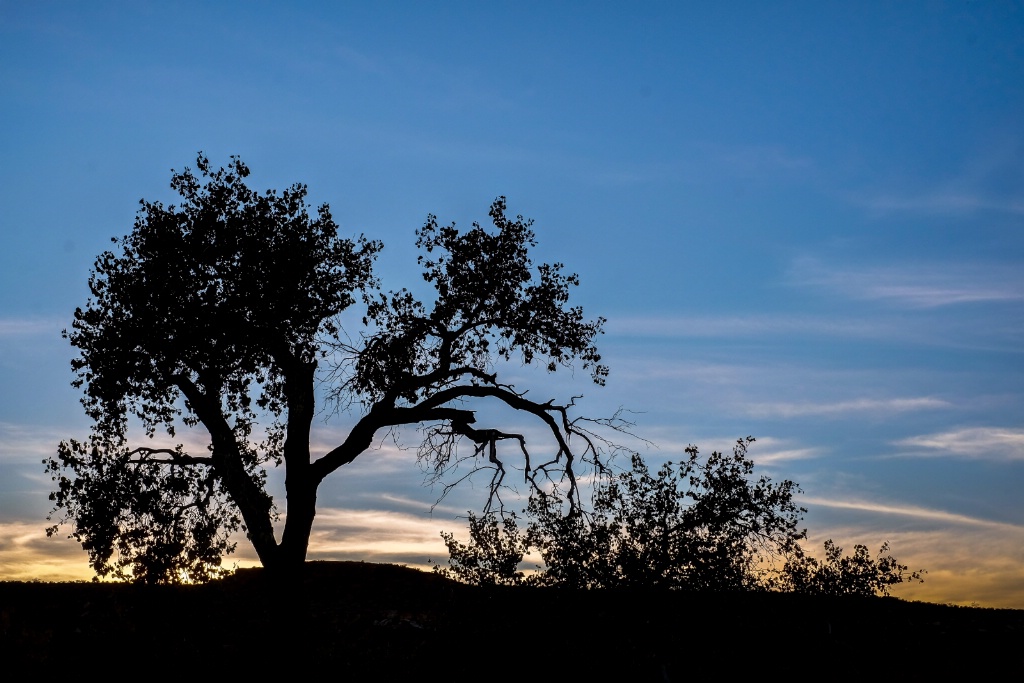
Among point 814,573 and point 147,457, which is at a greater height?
point 147,457

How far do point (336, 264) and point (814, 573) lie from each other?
71.9ft

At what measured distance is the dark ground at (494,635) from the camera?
24391 millimetres

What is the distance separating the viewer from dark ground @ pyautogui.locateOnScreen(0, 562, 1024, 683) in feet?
80.0

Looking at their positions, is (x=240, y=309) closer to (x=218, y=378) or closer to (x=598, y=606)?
(x=218, y=378)

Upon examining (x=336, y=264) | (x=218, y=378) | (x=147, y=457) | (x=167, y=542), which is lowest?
(x=167, y=542)

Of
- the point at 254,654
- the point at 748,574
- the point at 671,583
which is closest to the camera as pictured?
the point at 671,583

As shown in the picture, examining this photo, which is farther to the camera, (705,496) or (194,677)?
(194,677)

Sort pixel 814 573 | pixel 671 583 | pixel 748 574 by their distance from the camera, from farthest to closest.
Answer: pixel 814 573 → pixel 748 574 → pixel 671 583

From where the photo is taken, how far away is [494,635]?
2489 centimetres

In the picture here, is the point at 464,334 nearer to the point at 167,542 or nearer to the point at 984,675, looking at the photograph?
the point at 167,542

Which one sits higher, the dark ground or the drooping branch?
the drooping branch

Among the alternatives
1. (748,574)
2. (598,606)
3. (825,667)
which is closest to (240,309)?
(598,606)

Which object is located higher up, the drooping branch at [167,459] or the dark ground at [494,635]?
the drooping branch at [167,459]

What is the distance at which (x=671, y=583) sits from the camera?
915 inches
